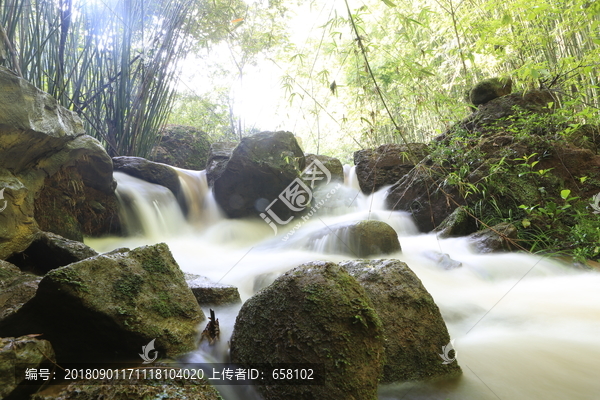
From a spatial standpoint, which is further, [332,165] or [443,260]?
[332,165]

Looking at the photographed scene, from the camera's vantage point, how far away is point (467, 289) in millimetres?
3023

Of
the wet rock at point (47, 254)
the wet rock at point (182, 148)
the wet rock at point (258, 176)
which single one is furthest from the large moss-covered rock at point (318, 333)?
the wet rock at point (182, 148)

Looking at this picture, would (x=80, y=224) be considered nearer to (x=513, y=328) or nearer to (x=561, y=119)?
(x=513, y=328)

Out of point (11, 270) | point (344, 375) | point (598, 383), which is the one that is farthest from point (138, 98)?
point (598, 383)

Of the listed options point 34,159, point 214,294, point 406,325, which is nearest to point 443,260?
point 406,325

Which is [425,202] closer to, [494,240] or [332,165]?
[494,240]

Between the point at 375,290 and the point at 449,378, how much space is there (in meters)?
0.53

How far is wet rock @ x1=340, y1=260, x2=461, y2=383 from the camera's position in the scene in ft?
5.32

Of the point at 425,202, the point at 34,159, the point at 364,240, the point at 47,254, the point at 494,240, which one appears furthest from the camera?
the point at 425,202

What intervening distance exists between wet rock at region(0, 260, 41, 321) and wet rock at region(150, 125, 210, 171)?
528 centimetres

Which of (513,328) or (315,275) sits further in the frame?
(513,328)

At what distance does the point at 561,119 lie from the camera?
14.5ft

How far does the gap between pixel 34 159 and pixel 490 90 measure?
5897mm

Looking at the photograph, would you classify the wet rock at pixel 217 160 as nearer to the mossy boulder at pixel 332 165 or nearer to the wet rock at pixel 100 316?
the mossy boulder at pixel 332 165
